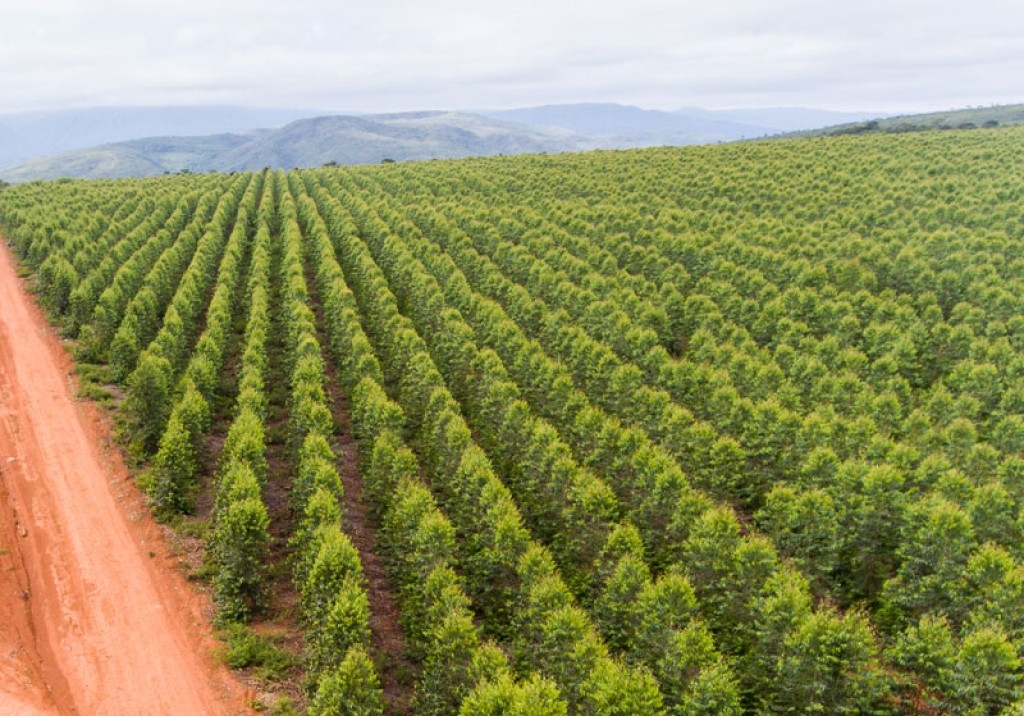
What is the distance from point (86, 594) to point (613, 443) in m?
25.3

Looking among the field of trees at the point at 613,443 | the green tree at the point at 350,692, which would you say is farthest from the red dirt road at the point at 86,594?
the green tree at the point at 350,692

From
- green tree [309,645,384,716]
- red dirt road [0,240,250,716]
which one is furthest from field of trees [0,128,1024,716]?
red dirt road [0,240,250,716]

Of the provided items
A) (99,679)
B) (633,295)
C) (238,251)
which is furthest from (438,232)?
(99,679)

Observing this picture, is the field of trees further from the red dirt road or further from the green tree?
the red dirt road

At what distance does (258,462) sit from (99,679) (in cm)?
1126

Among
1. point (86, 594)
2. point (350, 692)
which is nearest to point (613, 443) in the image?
point (350, 692)

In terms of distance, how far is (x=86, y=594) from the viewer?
Answer: 2883cm

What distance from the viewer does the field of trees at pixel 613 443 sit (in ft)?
69.2

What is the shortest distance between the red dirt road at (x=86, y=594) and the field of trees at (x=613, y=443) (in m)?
2.39

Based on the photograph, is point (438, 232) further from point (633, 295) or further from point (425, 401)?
point (425, 401)

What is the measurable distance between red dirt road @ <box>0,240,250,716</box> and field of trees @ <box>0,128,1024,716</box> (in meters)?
2.39

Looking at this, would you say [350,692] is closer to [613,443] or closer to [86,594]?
[86,594]

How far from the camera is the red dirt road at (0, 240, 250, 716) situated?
24.3 metres

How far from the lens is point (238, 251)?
72500mm
